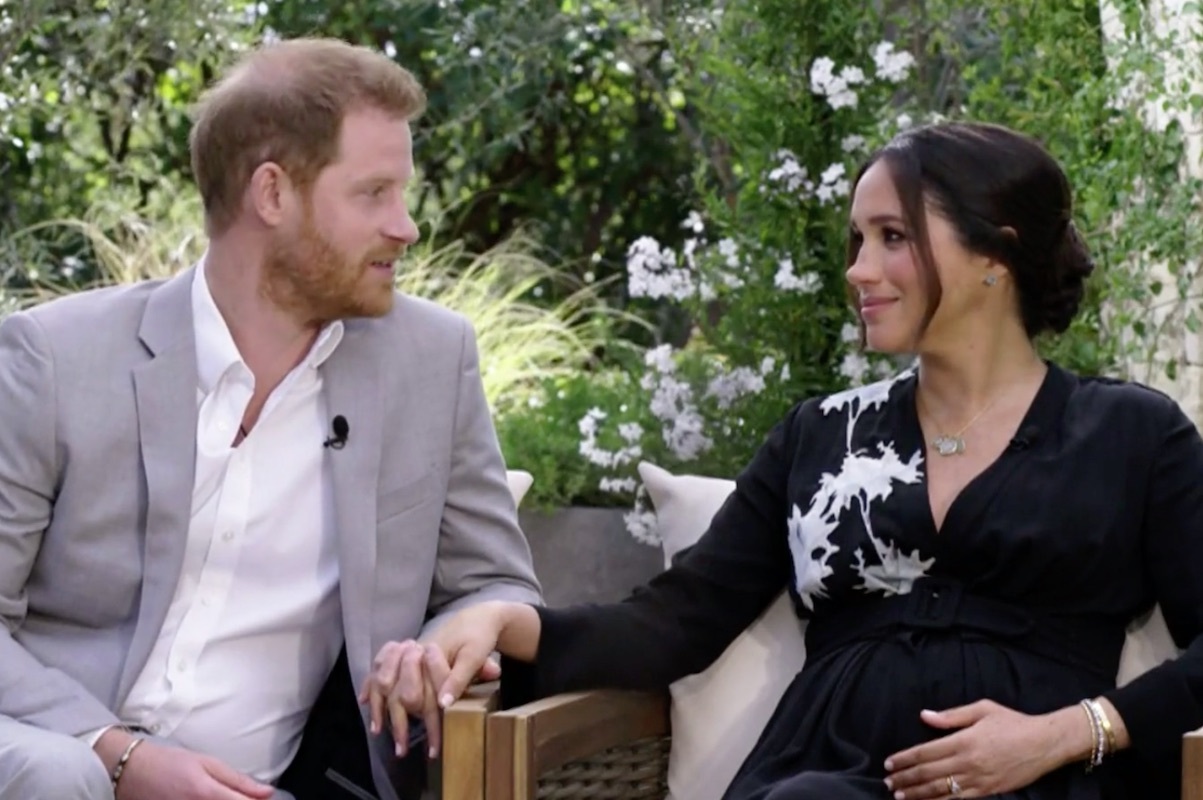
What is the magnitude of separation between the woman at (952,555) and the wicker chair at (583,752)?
0.19 feet

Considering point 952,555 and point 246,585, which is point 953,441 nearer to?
point 952,555

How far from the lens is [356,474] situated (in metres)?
2.80

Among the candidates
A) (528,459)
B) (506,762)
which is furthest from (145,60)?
(506,762)

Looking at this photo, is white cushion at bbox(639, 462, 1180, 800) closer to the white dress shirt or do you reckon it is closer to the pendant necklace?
the pendant necklace

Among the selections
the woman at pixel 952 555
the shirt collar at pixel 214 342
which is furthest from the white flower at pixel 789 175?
the shirt collar at pixel 214 342

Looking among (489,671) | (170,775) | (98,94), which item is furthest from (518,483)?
(98,94)

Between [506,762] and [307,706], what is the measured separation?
0.42 m

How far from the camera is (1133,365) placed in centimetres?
452

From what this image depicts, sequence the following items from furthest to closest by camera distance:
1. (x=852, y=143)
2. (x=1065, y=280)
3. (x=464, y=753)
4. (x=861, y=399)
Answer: (x=852, y=143), (x=861, y=399), (x=1065, y=280), (x=464, y=753)

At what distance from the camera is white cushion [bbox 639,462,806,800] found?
2941mm

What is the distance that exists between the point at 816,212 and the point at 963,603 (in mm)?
1888

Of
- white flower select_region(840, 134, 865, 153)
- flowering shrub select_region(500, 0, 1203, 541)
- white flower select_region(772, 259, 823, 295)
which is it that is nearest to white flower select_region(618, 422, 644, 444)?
flowering shrub select_region(500, 0, 1203, 541)

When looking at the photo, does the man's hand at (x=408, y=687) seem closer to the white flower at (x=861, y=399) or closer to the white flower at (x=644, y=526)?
the white flower at (x=861, y=399)

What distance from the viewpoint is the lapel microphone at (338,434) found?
9.26 feet
